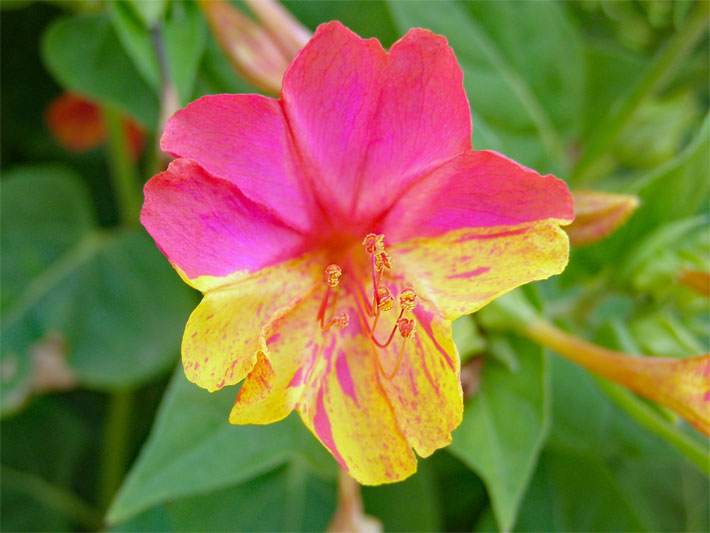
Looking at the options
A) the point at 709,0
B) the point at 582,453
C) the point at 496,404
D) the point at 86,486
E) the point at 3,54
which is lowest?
the point at 582,453

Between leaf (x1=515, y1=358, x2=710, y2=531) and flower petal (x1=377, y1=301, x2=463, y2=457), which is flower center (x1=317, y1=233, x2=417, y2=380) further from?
leaf (x1=515, y1=358, x2=710, y2=531)

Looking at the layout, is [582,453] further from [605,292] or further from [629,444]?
[605,292]

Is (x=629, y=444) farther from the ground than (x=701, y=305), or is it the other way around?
(x=701, y=305)

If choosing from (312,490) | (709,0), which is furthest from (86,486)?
(709,0)

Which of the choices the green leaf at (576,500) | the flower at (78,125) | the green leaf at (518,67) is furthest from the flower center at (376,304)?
the flower at (78,125)

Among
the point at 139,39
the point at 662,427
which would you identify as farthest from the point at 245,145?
the point at 662,427

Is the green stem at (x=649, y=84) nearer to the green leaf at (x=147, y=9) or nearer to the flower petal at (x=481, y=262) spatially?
the flower petal at (x=481, y=262)
